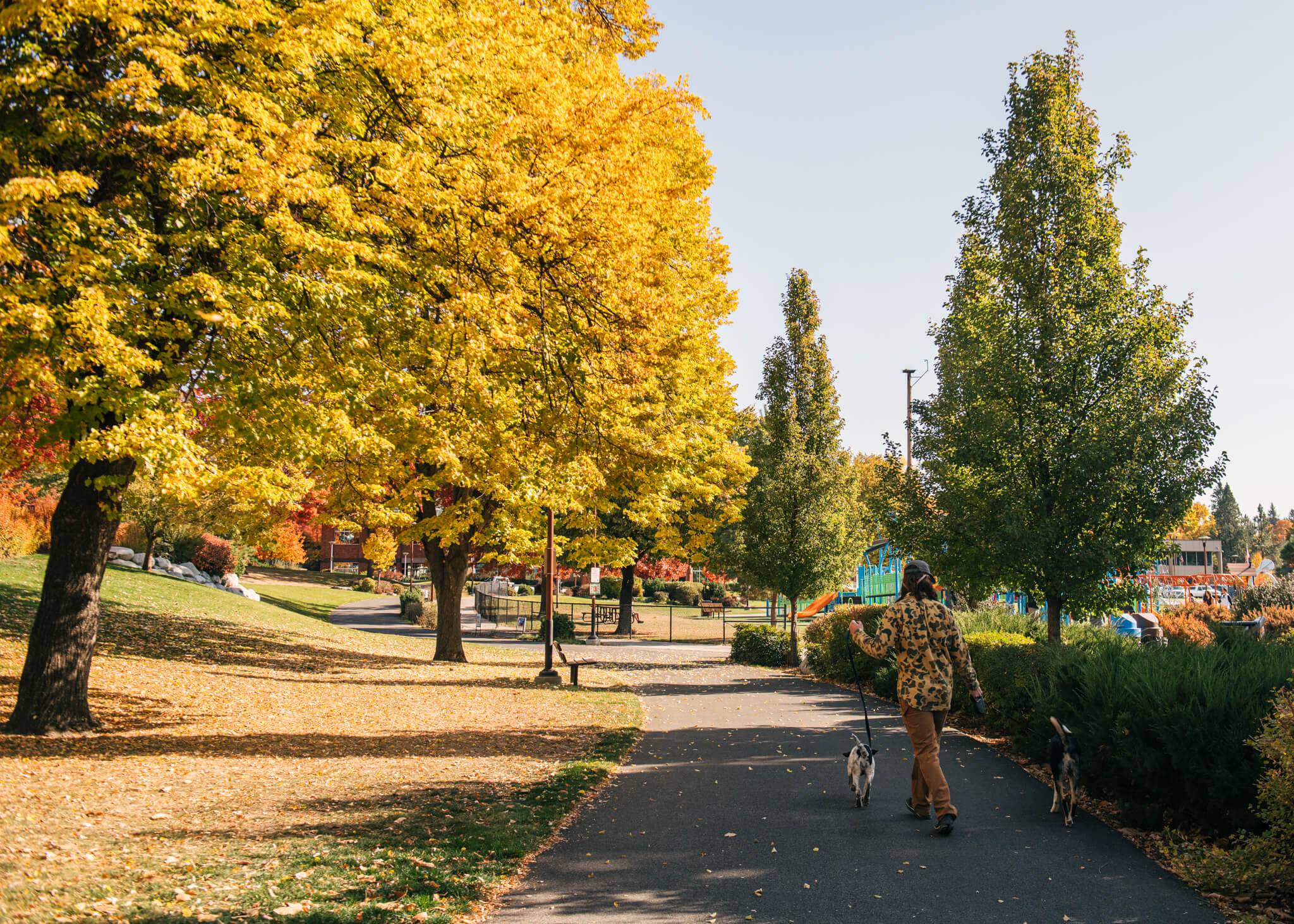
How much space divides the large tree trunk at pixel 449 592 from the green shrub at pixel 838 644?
8.61 meters

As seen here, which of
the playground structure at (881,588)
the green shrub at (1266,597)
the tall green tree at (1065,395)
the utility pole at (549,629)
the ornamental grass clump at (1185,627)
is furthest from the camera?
the playground structure at (881,588)

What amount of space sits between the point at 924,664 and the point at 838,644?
1310 cm

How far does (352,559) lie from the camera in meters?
89.1

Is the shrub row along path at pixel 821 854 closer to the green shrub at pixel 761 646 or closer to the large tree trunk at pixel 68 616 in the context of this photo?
the large tree trunk at pixel 68 616

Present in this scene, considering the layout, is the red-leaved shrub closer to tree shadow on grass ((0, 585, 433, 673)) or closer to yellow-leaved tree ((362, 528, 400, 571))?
tree shadow on grass ((0, 585, 433, 673))

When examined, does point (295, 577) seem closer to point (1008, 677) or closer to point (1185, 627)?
point (1185, 627)

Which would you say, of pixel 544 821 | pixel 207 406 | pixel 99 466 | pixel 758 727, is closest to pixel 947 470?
pixel 758 727

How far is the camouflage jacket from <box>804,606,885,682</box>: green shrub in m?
10.3

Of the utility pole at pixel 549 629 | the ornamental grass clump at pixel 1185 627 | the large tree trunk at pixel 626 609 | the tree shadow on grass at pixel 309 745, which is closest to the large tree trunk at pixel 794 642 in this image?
the utility pole at pixel 549 629

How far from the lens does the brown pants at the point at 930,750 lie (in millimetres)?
7043

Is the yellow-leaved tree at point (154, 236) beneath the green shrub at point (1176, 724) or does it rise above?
above

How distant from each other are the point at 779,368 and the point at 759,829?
1844 centimetres

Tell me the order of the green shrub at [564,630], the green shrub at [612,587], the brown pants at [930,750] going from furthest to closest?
the green shrub at [612,587], the green shrub at [564,630], the brown pants at [930,750]

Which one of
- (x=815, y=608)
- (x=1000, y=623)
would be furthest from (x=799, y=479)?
(x=815, y=608)
